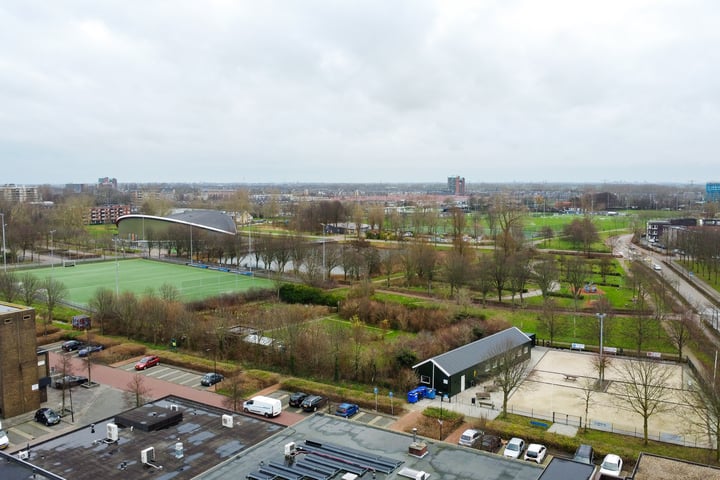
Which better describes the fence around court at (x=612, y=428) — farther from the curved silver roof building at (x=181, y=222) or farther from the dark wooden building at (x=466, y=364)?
the curved silver roof building at (x=181, y=222)

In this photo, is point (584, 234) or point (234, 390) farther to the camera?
point (584, 234)

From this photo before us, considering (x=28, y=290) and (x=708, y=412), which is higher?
(x=28, y=290)

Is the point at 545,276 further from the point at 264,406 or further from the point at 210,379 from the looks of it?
the point at 264,406

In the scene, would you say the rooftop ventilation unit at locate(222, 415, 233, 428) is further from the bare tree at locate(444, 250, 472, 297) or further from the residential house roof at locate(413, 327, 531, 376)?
the bare tree at locate(444, 250, 472, 297)

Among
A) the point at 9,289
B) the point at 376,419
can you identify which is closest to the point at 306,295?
the point at 9,289

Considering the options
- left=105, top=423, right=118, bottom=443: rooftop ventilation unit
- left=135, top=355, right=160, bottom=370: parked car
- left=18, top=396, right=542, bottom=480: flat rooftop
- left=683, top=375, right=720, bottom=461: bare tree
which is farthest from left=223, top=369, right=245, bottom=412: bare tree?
left=683, top=375, right=720, bottom=461: bare tree

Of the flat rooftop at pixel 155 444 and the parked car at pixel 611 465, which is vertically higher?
the flat rooftop at pixel 155 444

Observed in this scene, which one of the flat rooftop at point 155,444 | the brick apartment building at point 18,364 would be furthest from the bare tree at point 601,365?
the brick apartment building at point 18,364
